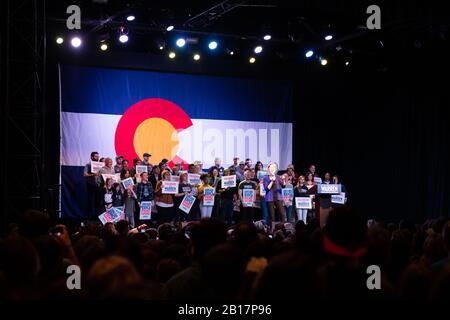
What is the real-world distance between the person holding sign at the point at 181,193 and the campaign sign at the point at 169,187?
0.21m

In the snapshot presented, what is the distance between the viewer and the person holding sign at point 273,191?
17391 millimetres

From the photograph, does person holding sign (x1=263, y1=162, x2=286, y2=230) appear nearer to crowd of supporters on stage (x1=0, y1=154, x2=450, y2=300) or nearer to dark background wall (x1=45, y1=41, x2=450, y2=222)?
dark background wall (x1=45, y1=41, x2=450, y2=222)

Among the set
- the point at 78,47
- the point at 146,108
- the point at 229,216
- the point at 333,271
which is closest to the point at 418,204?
the point at 229,216

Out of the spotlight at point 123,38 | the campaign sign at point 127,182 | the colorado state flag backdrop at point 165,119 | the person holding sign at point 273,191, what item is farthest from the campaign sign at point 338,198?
the spotlight at point 123,38

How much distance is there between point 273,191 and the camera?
1761 cm

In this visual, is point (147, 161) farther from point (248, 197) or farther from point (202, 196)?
point (248, 197)

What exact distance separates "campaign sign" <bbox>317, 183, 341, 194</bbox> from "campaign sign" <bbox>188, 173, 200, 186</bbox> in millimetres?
3512

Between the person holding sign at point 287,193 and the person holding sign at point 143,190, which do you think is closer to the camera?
the person holding sign at point 143,190

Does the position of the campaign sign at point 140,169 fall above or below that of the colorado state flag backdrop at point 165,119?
below

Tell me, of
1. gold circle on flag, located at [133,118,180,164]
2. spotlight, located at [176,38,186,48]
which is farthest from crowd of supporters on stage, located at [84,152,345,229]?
spotlight, located at [176,38,186,48]

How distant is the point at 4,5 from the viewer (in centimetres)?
1116

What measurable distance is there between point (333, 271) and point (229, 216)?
14121mm

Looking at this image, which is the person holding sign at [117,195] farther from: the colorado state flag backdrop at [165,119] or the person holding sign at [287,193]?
the person holding sign at [287,193]
